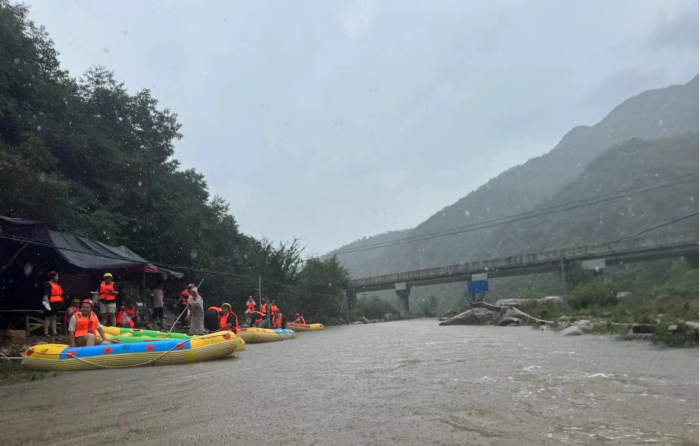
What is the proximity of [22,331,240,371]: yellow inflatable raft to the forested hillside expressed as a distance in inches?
330

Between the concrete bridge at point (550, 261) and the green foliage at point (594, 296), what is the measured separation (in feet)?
19.8

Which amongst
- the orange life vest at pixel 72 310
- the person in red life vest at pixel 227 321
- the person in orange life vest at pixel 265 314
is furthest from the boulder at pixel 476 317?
the orange life vest at pixel 72 310

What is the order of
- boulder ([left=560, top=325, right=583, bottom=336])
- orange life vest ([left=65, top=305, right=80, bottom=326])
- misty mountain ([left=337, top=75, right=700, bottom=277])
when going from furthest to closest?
misty mountain ([left=337, top=75, right=700, bottom=277]) < boulder ([left=560, top=325, right=583, bottom=336]) < orange life vest ([left=65, top=305, right=80, bottom=326])

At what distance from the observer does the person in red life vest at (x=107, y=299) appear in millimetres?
13438

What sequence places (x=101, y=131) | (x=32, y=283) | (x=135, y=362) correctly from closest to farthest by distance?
(x=135, y=362)
(x=32, y=283)
(x=101, y=131)

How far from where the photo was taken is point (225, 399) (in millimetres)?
5195

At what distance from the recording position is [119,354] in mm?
8742

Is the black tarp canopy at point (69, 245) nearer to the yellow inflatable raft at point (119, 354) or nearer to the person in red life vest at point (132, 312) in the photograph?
the person in red life vest at point (132, 312)

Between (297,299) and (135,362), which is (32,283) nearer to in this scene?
(135,362)

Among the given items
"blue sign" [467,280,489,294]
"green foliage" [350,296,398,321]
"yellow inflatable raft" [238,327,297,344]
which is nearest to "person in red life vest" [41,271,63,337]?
"yellow inflatable raft" [238,327,297,344]

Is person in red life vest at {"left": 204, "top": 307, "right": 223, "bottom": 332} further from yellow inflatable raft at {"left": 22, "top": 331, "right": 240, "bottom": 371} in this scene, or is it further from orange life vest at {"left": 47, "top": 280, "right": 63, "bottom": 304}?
yellow inflatable raft at {"left": 22, "top": 331, "right": 240, "bottom": 371}

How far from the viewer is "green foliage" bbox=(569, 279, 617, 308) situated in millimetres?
21469

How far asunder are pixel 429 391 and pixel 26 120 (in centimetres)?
2303

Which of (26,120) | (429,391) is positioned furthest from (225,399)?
(26,120)
